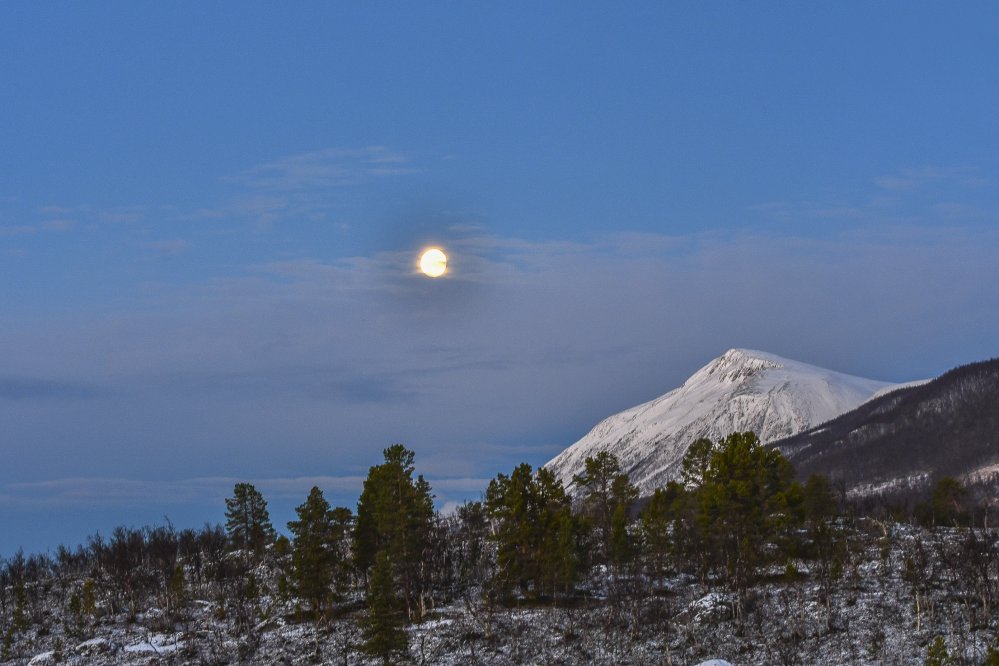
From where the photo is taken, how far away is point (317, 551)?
93062 millimetres

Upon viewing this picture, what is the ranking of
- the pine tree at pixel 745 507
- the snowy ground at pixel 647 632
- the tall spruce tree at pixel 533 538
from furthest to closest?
the tall spruce tree at pixel 533 538 < the pine tree at pixel 745 507 < the snowy ground at pixel 647 632

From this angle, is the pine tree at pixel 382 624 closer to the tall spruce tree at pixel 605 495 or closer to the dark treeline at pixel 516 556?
the dark treeline at pixel 516 556

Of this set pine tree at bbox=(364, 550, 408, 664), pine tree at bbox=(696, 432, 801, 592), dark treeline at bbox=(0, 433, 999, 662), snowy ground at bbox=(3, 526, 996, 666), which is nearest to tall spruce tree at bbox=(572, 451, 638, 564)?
dark treeline at bbox=(0, 433, 999, 662)

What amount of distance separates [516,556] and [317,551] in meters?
16.6

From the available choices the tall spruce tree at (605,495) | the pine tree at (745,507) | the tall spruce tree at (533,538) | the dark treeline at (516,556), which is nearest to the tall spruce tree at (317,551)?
the dark treeline at (516,556)

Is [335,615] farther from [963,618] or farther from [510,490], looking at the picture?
[963,618]

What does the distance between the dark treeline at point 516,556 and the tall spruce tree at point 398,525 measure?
142mm

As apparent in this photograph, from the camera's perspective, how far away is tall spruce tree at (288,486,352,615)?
92.2 meters

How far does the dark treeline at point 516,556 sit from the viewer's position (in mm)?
87750

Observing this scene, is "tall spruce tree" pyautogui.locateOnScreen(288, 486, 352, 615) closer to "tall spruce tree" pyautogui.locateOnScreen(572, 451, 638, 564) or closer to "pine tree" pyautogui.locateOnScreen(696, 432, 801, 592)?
"tall spruce tree" pyautogui.locateOnScreen(572, 451, 638, 564)

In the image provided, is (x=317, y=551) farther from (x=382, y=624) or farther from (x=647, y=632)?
(x=647, y=632)

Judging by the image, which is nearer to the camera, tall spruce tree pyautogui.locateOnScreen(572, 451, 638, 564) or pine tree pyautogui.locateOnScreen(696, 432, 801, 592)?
pine tree pyautogui.locateOnScreen(696, 432, 801, 592)

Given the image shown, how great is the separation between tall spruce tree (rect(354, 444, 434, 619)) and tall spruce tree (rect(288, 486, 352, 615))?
3.51 meters

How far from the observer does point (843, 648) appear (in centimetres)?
7625
